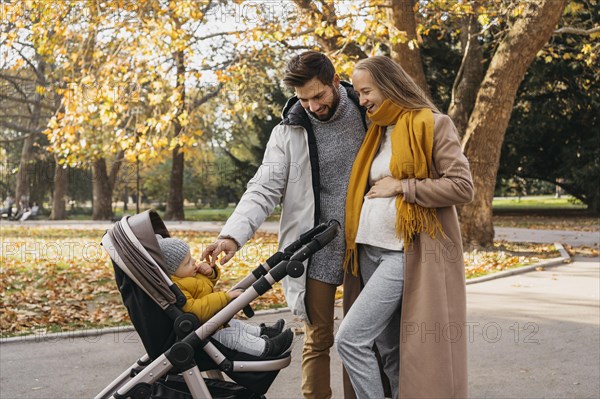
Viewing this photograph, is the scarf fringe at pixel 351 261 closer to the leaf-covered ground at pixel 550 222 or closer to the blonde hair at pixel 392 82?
the blonde hair at pixel 392 82

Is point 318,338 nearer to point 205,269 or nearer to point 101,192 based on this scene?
point 205,269

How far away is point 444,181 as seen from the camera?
323 centimetres

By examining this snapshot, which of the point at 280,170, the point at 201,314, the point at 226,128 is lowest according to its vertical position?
the point at 201,314

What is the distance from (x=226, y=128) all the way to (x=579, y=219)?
1687cm

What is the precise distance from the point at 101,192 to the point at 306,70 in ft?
90.8

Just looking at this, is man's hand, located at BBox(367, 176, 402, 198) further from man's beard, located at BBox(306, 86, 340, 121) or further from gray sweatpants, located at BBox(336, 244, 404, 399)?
man's beard, located at BBox(306, 86, 340, 121)

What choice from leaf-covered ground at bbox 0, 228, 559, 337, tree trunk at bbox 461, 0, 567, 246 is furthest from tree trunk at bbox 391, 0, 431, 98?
leaf-covered ground at bbox 0, 228, 559, 337

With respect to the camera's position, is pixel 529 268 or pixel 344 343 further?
pixel 529 268

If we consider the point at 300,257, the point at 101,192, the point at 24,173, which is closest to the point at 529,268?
the point at 300,257

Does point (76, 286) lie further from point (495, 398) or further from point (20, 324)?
point (495, 398)

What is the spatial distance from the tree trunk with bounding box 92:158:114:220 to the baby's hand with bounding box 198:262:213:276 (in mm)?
27146

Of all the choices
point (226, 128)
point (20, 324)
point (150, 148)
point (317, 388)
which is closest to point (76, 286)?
point (20, 324)

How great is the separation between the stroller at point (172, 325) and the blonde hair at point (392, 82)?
75cm

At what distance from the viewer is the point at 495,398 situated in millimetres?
4711
